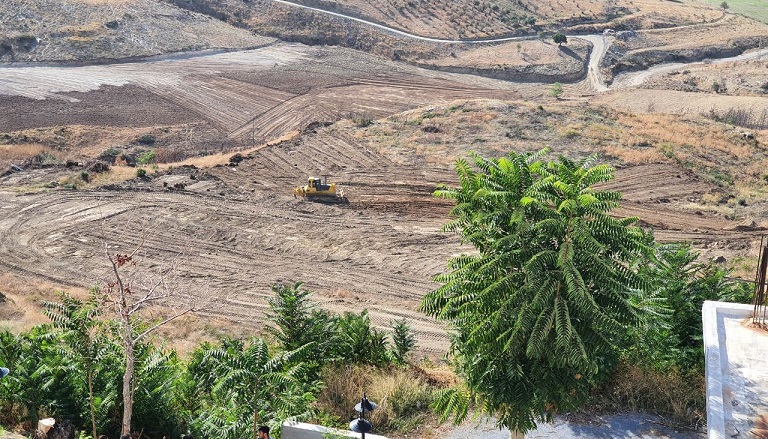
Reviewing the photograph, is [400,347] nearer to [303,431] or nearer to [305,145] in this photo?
[303,431]

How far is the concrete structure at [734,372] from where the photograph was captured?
1147 cm

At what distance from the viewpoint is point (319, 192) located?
3938cm

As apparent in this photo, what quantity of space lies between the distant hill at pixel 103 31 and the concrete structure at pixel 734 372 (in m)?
66.2

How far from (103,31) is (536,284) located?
236 ft

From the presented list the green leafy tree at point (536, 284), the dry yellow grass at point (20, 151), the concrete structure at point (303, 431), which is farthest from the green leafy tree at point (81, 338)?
the dry yellow grass at point (20, 151)

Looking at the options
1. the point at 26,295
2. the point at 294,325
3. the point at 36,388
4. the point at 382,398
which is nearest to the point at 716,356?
the point at 382,398

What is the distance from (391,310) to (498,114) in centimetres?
2563

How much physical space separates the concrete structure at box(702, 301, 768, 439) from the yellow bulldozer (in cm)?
2618

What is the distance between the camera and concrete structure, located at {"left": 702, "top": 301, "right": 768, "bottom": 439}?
452 inches

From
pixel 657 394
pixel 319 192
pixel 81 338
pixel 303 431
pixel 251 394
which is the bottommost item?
pixel 657 394

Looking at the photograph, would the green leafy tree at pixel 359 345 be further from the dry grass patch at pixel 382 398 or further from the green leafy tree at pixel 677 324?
the green leafy tree at pixel 677 324

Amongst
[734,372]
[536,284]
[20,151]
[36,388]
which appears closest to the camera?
[536,284]

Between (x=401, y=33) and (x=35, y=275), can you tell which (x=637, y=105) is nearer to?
(x=401, y=33)

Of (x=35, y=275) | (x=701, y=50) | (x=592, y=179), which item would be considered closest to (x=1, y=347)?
(x=592, y=179)
